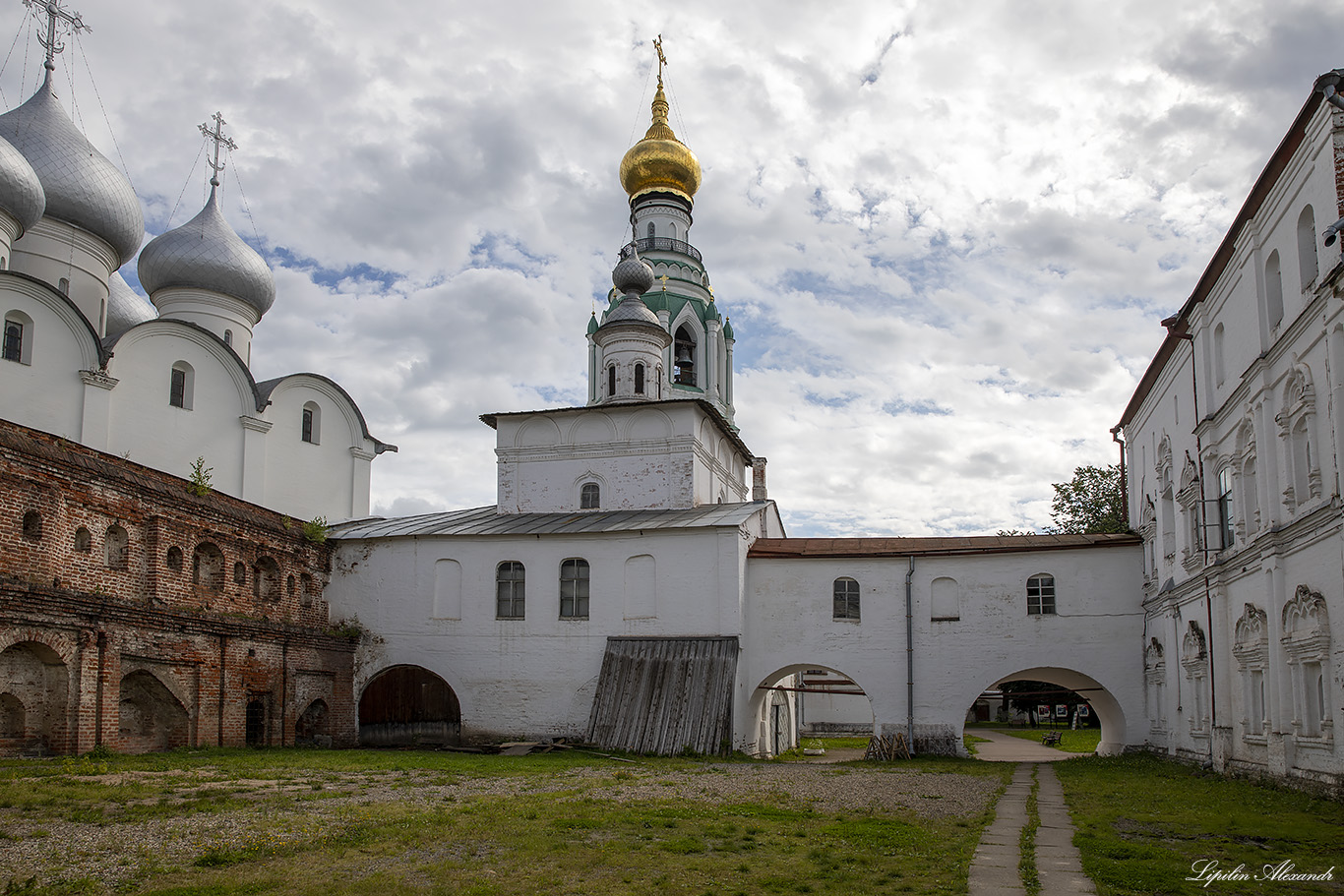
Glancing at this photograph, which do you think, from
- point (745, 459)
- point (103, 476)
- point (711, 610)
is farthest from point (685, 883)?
point (745, 459)

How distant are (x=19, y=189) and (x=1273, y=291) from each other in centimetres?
2175

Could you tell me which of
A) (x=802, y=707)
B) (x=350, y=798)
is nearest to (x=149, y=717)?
(x=350, y=798)

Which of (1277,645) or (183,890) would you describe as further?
(1277,645)

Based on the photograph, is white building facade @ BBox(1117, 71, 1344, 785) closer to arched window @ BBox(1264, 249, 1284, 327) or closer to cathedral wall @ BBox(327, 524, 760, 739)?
arched window @ BBox(1264, 249, 1284, 327)

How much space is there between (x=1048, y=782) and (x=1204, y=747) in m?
3.19

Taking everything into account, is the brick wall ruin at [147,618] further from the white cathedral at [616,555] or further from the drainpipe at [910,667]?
the drainpipe at [910,667]

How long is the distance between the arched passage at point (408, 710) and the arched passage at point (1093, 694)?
11.5 metres

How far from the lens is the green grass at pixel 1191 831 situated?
7.98 m

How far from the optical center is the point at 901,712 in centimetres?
2248

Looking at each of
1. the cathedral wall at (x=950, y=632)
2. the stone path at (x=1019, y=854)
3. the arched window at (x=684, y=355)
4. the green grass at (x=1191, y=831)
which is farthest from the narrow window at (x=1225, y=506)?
the arched window at (x=684, y=355)

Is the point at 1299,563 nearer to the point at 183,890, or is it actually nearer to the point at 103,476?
the point at 183,890

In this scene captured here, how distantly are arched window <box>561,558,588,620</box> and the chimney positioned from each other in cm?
1086

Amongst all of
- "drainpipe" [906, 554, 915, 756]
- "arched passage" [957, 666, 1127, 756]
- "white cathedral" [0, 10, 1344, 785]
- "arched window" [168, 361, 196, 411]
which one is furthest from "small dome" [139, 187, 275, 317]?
"arched passage" [957, 666, 1127, 756]

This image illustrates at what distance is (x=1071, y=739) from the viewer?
111 ft
